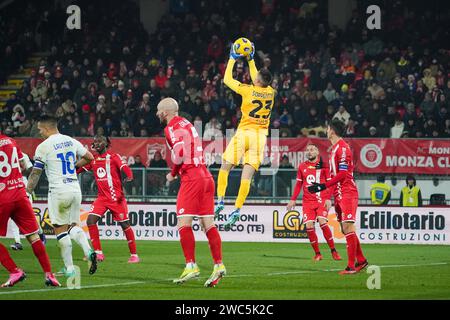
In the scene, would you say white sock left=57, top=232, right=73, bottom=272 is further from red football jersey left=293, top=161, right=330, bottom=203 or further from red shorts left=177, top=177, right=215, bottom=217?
red football jersey left=293, top=161, right=330, bottom=203

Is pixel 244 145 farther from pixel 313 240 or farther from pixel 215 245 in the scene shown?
pixel 313 240

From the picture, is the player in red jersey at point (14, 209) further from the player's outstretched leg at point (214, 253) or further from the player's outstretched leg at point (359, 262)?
the player's outstretched leg at point (359, 262)

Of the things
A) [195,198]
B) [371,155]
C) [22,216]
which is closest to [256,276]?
[195,198]

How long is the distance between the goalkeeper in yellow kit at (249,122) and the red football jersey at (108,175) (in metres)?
3.72

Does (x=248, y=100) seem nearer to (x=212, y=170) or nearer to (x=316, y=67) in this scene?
(x=212, y=170)

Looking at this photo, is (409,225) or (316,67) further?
(316,67)

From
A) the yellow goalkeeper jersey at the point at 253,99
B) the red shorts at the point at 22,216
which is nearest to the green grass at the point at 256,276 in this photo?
the red shorts at the point at 22,216

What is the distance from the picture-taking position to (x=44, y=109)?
32.8m

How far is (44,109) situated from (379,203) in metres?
12.5

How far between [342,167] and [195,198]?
3.19 meters

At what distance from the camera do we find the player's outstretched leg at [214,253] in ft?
46.5

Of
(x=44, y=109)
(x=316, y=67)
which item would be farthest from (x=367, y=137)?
(x=44, y=109)

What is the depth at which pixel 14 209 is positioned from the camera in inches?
559
